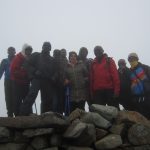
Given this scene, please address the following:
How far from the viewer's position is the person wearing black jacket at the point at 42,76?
10812 mm

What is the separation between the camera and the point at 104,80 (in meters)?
11.2

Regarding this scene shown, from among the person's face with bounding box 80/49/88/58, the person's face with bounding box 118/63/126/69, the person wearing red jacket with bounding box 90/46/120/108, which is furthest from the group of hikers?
the person's face with bounding box 80/49/88/58

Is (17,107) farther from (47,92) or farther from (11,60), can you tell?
(11,60)

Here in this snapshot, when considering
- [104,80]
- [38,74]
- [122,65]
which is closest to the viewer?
[38,74]

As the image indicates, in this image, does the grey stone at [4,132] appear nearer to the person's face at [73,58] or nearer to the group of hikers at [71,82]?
the group of hikers at [71,82]

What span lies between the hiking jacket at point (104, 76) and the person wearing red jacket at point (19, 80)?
2490mm

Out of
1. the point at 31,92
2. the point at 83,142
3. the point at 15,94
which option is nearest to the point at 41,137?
the point at 83,142

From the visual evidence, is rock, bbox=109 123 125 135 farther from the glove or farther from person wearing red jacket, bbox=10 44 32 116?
person wearing red jacket, bbox=10 44 32 116

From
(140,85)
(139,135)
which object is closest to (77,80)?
(140,85)

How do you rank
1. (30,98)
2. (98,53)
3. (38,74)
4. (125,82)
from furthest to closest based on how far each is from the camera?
(125,82), (98,53), (38,74), (30,98)

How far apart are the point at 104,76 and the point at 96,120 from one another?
2293 millimetres

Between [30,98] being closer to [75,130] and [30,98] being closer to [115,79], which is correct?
[75,130]

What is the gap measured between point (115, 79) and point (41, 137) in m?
3.67

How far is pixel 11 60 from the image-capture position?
1269cm
